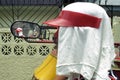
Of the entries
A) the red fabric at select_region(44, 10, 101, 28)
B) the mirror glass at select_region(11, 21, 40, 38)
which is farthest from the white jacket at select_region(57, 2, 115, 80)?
the mirror glass at select_region(11, 21, 40, 38)

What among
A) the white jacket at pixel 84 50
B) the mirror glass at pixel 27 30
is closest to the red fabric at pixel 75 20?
the white jacket at pixel 84 50

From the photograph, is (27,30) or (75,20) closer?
(75,20)

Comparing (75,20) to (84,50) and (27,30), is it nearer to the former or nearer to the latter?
(84,50)

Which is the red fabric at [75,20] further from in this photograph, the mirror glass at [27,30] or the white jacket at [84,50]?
the mirror glass at [27,30]

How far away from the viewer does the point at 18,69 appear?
17.1ft

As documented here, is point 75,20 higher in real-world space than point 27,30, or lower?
Result: higher

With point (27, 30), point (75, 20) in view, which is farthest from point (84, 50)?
point (27, 30)

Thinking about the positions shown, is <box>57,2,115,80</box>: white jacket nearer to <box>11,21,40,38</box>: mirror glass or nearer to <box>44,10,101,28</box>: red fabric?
<box>44,10,101,28</box>: red fabric

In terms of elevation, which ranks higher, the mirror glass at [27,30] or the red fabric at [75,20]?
the red fabric at [75,20]

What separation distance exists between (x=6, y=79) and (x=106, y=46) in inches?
132

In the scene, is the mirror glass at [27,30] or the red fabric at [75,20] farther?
the mirror glass at [27,30]

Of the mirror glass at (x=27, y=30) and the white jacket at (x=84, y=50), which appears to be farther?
the mirror glass at (x=27, y=30)

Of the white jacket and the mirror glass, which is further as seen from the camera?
the mirror glass

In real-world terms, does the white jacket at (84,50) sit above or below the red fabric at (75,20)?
below
